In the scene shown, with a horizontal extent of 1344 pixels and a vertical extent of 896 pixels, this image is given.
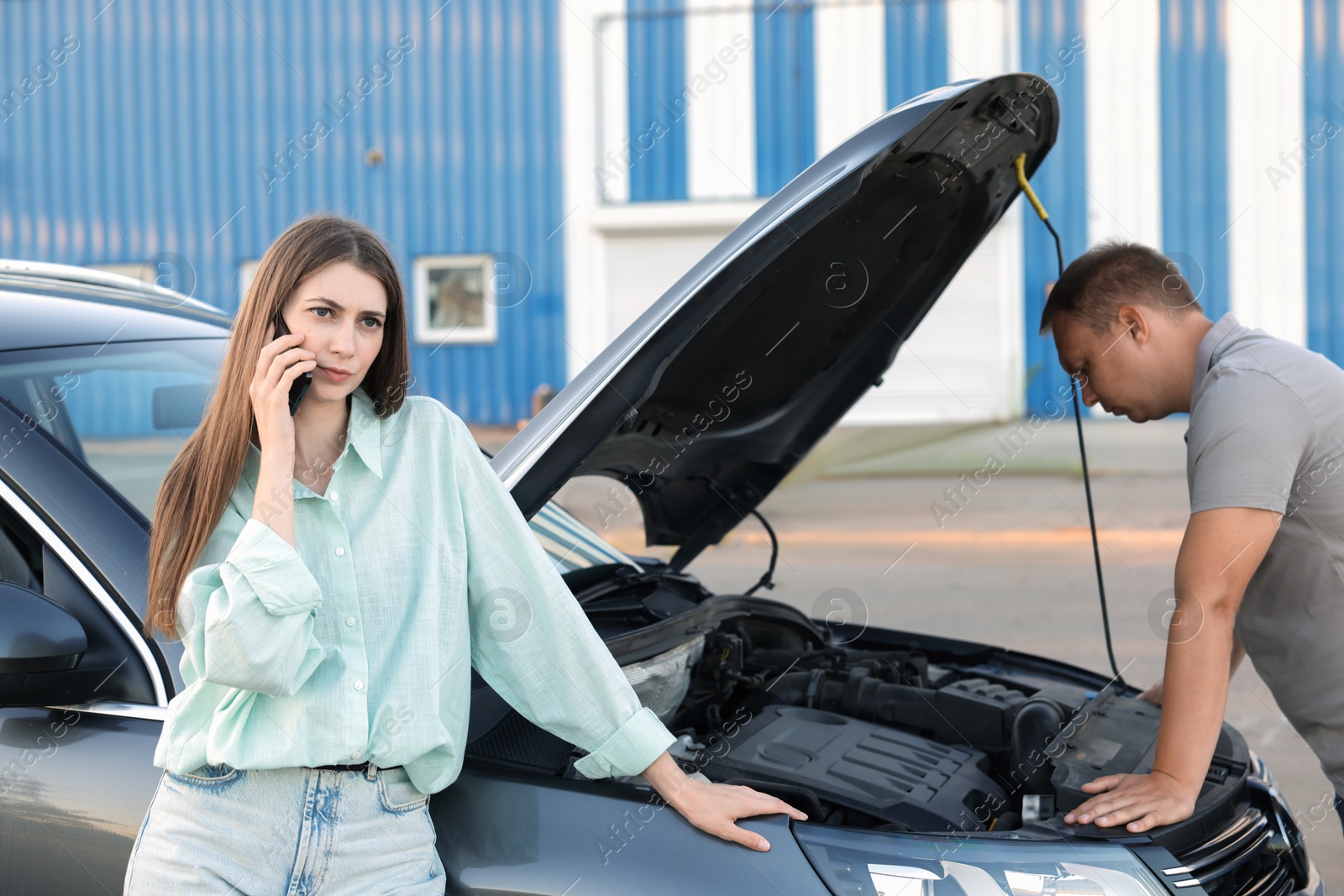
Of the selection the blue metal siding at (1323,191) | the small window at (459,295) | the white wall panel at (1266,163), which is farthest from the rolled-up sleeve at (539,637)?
the blue metal siding at (1323,191)

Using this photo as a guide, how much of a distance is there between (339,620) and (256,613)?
15cm

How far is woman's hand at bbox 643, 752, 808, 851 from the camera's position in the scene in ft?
5.05

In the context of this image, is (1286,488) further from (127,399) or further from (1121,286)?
(127,399)

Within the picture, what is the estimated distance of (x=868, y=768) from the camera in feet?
6.52

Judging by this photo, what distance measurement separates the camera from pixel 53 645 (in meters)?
1.63

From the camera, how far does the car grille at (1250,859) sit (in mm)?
1747

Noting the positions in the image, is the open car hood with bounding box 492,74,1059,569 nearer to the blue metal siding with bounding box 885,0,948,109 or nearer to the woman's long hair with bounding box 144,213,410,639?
the woman's long hair with bounding box 144,213,410,639

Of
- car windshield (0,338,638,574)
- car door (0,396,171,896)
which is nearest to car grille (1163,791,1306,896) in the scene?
car windshield (0,338,638,574)

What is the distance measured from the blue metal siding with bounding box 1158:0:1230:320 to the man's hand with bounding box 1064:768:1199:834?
12162 millimetres

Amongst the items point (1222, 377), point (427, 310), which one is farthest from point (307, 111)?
point (1222, 377)

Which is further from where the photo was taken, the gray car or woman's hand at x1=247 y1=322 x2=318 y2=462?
the gray car

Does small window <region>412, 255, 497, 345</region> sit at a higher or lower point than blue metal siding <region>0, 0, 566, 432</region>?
lower

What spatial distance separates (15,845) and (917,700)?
173 centimetres

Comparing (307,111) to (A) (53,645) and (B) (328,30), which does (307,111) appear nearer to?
(B) (328,30)
